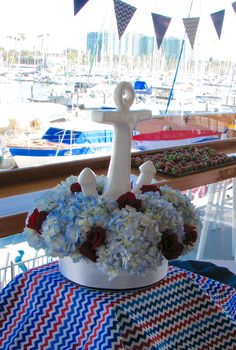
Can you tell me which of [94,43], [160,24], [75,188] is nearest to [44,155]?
[94,43]

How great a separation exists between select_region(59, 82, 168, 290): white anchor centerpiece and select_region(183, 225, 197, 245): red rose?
6cm

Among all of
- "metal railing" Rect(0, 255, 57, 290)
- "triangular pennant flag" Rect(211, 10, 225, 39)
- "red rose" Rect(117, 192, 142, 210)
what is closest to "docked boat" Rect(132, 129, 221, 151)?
"triangular pennant flag" Rect(211, 10, 225, 39)

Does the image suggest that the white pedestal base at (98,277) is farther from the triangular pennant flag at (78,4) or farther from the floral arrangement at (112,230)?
the triangular pennant flag at (78,4)

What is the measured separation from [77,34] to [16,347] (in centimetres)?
264

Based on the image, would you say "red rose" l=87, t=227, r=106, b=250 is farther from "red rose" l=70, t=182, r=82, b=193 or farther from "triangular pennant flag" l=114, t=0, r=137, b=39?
"triangular pennant flag" l=114, t=0, r=137, b=39

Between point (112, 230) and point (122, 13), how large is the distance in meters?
2.55

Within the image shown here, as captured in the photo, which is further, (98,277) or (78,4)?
(78,4)

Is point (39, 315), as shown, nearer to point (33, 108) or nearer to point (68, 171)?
point (68, 171)

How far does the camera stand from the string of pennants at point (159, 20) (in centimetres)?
293

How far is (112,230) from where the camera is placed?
73cm

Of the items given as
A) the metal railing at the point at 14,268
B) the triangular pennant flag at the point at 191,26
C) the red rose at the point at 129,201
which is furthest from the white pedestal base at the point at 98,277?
the triangular pennant flag at the point at 191,26

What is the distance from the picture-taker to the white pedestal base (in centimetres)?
79

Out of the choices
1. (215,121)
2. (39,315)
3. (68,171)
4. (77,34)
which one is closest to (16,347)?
(39,315)

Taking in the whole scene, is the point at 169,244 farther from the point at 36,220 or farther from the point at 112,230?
the point at 36,220
